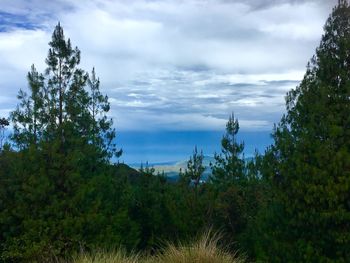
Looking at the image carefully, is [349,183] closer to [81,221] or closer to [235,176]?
[81,221]

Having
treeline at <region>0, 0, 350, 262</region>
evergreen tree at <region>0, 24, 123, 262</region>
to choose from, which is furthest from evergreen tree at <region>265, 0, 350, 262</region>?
evergreen tree at <region>0, 24, 123, 262</region>

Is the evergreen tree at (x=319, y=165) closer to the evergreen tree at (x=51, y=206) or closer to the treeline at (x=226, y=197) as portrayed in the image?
the treeline at (x=226, y=197)

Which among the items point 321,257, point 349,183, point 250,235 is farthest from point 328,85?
point 250,235

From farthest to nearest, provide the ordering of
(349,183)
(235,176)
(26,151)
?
(235,176) < (26,151) < (349,183)

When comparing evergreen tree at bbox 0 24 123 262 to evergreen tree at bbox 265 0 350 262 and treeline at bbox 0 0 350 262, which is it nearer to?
treeline at bbox 0 0 350 262

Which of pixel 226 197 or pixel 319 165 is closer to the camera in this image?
pixel 319 165

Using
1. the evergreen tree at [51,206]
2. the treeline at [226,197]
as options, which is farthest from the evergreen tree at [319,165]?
the evergreen tree at [51,206]

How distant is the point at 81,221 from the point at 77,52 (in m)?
16.0

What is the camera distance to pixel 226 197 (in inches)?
717

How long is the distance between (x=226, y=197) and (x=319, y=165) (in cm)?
825

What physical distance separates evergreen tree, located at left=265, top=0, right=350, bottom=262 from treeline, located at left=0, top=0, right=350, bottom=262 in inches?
0.9

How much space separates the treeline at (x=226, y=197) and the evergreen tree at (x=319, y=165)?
0.02 m

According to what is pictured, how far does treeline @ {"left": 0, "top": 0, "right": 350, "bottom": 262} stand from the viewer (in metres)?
10.2

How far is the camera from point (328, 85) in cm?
1130
